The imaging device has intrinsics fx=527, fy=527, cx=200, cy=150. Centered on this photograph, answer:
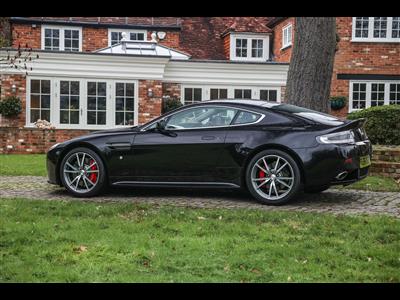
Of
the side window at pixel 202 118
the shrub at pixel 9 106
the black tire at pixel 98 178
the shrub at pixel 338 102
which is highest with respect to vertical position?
the shrub at pixel 338 102

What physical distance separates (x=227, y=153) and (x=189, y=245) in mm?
2562

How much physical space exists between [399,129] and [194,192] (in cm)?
638

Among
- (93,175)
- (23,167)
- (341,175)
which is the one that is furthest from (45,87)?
(341,175)

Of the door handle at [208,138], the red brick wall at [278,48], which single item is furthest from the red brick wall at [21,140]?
the red brick wall at [278,48]

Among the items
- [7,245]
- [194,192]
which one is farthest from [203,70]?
[7,245]

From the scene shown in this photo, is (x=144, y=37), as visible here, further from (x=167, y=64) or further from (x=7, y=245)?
(x=7, y=245)

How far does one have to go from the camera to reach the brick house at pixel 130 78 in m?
18.8

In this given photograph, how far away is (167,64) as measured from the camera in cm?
2017

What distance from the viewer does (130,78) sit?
19.5 metres

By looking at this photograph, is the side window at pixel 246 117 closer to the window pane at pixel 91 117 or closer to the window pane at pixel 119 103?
the window pane at pixel 119 103

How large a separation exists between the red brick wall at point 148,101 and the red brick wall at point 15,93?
416 centimetres

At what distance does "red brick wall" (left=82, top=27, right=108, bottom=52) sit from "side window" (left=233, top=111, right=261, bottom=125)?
19.1 metres

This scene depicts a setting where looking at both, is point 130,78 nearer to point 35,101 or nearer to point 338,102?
point 35,101
